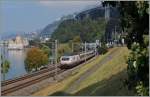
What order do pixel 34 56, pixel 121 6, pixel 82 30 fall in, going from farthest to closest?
pixel 82 30
pixel 34 56
pixel 121 6

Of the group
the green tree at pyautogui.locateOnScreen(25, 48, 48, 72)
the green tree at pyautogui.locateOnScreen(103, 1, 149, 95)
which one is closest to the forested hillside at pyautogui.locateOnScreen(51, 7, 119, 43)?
the green tree at pyautogui.locateOnScreen(25, 48, 48, 72)

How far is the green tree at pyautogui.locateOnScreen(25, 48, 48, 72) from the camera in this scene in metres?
91.6

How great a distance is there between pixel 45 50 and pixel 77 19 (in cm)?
2776

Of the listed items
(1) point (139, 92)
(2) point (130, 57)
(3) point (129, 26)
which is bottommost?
(1) point (139, 92)

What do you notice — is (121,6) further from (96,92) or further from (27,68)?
(27,68)

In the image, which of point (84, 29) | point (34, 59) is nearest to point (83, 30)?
point (84, 29)

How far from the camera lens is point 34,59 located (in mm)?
95312

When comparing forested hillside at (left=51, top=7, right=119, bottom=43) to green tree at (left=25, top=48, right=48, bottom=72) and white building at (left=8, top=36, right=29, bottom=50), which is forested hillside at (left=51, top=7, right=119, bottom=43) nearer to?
green tree at (left=25, top=48, right=48, bottom=72)

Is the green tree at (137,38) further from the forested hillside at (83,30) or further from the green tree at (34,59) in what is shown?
the forested hillside at (83,30)

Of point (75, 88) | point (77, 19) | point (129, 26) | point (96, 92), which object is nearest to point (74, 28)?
point (77, 19)

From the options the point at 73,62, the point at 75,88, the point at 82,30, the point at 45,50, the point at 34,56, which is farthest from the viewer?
the point at 82,30

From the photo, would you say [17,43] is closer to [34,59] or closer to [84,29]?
[34,59]

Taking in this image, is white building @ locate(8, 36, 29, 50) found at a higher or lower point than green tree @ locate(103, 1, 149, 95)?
lower

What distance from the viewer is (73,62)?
197 ft
